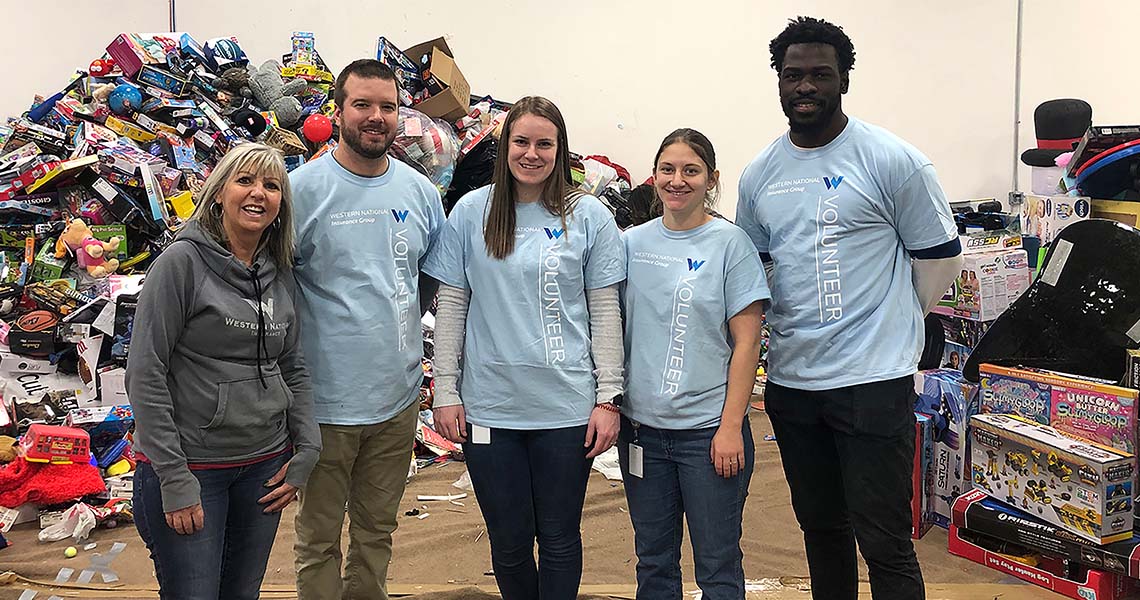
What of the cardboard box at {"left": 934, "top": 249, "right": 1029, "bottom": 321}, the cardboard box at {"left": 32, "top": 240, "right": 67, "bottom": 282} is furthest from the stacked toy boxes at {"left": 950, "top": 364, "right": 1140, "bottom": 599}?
the cardboard box at {"left": 32, "top": 240, "right": 67, "bottom": 282}

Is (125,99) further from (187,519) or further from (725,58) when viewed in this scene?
(725,58)

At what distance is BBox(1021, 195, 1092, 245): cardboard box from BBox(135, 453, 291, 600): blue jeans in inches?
103

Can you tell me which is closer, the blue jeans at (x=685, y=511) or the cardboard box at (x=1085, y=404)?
the blue jeans at (x=685, y=511)

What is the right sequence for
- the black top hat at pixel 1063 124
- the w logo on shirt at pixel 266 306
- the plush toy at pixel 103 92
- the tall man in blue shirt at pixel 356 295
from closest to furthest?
the w logo on shirt at pixel 266 306, the tall man in blue shirt at pixel 356 295, the black top hat at pixel 1063 124, the plush toy at pixel 103 92

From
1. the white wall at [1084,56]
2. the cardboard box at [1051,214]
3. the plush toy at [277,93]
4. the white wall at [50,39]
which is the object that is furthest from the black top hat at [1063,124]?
the white wall at [50,39]

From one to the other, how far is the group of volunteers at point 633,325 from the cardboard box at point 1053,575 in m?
1.04

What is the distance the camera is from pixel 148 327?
1646mm

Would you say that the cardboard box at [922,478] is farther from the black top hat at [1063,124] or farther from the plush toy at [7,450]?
the plush toy at [7,450]

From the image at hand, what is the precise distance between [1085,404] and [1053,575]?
556 millimetres

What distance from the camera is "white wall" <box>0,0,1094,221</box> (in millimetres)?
6297

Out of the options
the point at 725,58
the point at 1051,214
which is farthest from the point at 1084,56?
the point at 1051,214

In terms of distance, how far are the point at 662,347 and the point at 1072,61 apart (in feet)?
18.9

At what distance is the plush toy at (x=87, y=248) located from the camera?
409 cm

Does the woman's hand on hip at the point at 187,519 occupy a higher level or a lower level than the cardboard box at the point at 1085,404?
higher
